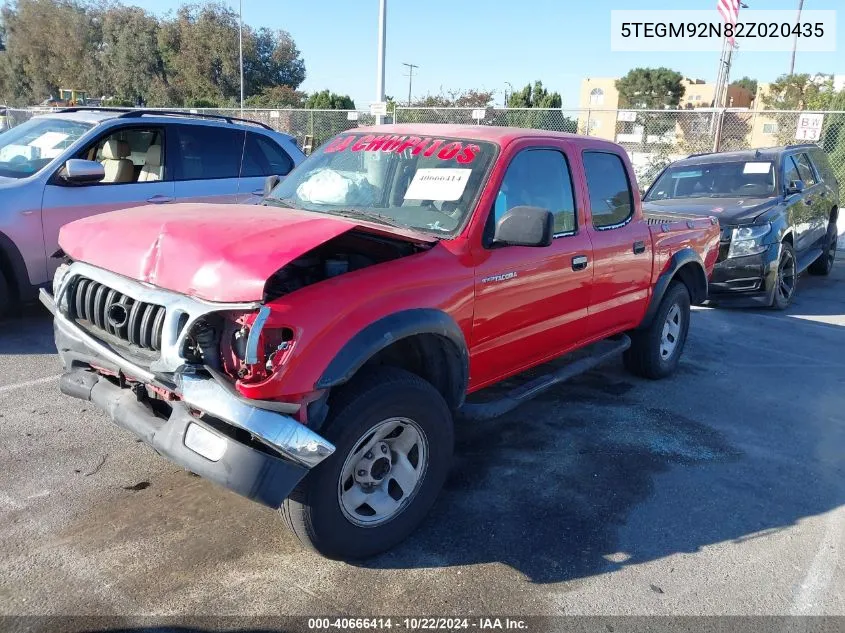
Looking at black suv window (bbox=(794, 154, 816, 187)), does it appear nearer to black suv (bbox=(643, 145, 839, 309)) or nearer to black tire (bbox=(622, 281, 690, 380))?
black suv (bbox=(643, 145, 839, 309))

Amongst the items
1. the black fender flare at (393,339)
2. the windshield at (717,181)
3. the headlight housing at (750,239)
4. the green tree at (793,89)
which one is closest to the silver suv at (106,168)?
the black fender flare at (393,339)

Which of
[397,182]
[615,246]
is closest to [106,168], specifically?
[397,182]

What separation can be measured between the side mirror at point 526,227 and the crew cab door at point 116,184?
449 cm

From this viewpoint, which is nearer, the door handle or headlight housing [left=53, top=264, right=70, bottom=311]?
headlight housing [left=53, top=264, right=70, bottom=311]

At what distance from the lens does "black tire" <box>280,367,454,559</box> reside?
9.04 feet

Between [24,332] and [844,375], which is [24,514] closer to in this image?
[24,332]

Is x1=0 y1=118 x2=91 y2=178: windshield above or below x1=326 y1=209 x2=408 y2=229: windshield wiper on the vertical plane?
above

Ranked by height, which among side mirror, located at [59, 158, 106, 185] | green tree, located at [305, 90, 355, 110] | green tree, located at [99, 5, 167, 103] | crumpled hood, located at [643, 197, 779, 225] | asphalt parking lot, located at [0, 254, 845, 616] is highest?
green tree, located at [99, 5, 167, 103]

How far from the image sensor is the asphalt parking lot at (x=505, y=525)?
9.32 ft

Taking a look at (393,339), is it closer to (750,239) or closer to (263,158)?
(263,158)

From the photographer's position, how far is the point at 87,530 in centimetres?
317

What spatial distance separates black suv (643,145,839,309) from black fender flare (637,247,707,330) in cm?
147

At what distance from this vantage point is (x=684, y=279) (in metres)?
5.95

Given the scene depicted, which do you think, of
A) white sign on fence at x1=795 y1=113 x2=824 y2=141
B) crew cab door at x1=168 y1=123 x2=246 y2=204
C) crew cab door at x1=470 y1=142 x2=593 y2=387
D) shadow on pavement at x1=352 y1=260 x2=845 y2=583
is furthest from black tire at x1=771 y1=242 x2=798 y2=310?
crew cab door at x1=168 y1=123 x2=246 y2=204
